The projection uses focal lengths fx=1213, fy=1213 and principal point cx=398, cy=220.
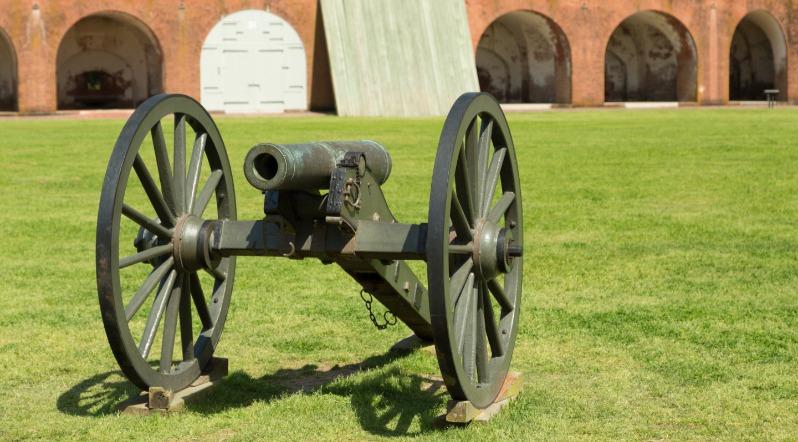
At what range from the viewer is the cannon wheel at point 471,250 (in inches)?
143

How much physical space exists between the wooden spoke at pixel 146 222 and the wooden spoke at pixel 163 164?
122mm

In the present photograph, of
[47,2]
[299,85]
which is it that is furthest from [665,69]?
[47,2]

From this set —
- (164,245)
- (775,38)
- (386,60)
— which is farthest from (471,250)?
(775,38)

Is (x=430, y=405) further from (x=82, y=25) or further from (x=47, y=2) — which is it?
(x=82, y=25)

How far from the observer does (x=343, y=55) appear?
2611 centimetres

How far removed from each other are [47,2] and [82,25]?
4702 mm

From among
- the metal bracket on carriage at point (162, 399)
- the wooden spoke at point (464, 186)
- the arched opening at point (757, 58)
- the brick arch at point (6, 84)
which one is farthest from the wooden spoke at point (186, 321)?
the arched opening at point (757, 58)

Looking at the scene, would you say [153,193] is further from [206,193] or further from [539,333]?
[539,333]

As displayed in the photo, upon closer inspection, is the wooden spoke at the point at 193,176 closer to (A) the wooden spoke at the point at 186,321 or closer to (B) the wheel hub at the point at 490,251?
(A) the wooden spoke at the point at 186,321

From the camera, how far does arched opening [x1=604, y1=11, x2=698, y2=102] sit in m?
32.4

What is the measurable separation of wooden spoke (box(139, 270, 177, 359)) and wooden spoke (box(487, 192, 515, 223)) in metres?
1.15

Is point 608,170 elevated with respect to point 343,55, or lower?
lower

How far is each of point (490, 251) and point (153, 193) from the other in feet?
3.87

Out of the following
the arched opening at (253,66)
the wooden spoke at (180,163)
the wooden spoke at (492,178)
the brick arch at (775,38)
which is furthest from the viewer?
the brick arch at (775,38)
